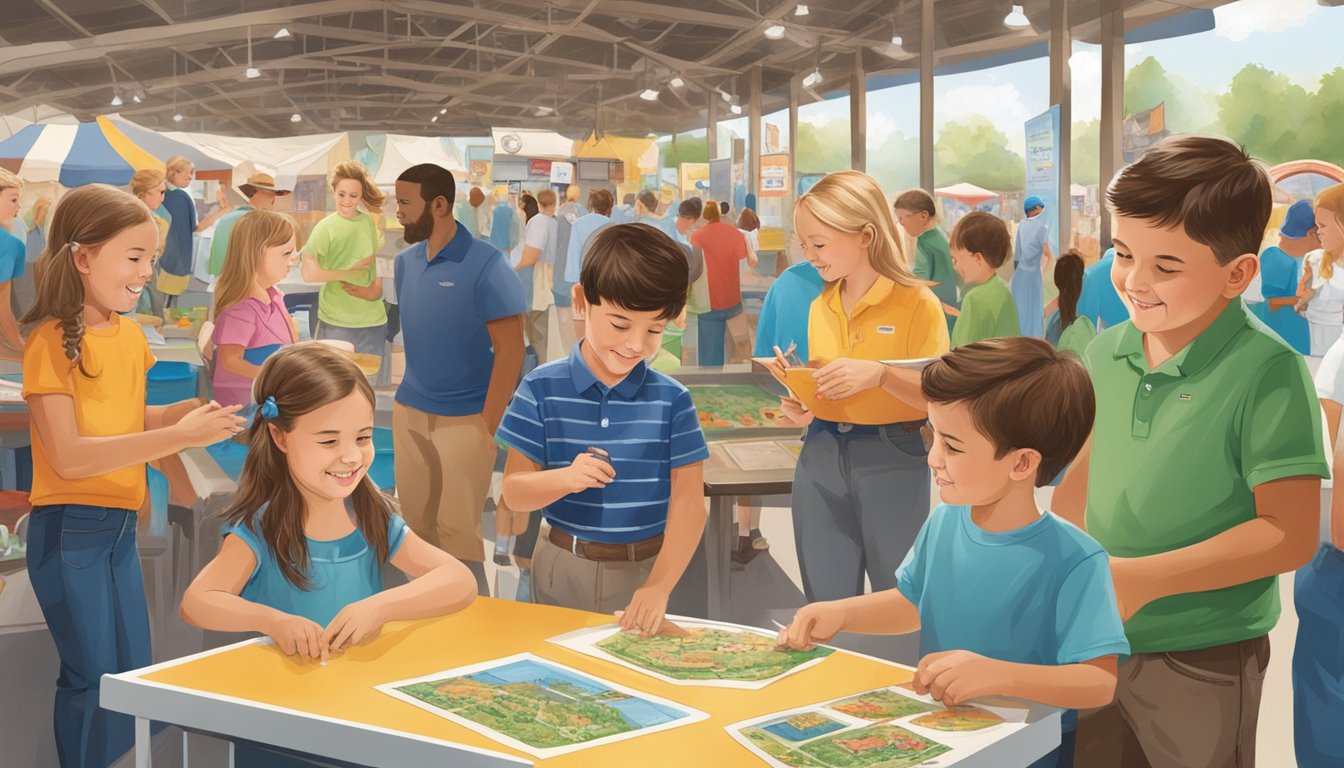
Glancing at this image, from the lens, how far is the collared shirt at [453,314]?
11.7 feet

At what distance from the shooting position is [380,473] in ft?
12.0

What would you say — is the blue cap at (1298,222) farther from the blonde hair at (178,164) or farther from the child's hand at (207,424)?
the blonde hair at (178,164)

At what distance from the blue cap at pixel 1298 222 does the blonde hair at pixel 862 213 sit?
3221 mm

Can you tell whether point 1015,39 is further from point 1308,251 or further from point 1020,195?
point 1308,251

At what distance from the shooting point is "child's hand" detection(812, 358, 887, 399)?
2.37 meters

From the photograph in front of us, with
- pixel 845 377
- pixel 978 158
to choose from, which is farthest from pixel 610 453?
pixel 978 158

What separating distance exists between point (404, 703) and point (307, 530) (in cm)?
40

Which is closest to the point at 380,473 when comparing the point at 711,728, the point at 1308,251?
the point at 711,728

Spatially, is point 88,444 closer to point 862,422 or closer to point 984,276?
point 862,422

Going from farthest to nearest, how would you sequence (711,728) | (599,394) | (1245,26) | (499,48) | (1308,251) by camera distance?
(1245,26) → (499,48) → (1308,251) → (599,394) → (711,728)

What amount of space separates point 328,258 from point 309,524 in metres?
2.99

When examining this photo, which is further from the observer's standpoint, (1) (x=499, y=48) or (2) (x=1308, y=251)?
A: (1) (x=499, y=48)

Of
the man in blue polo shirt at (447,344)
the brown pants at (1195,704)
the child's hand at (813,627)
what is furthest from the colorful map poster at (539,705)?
the man in blue polo shirt at (447,344)

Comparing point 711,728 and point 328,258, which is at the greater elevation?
point 328,258
